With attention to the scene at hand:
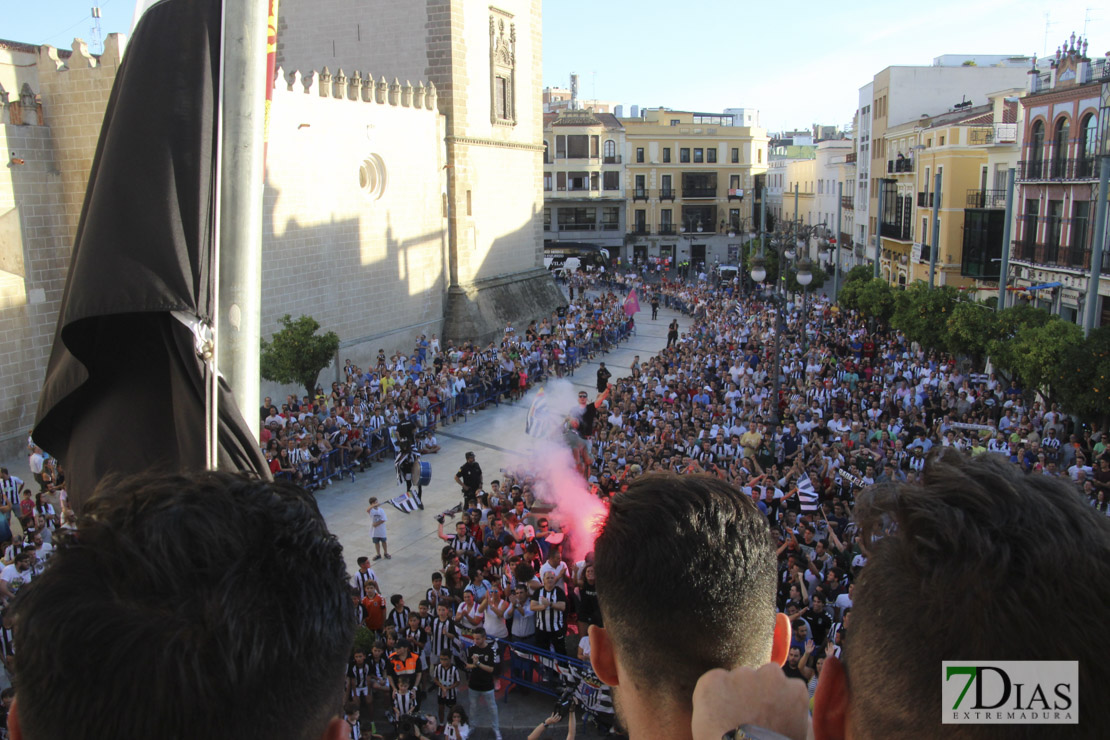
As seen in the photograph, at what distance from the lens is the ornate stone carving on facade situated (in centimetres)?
2895

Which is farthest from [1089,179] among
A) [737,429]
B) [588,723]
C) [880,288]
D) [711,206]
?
[711,206]

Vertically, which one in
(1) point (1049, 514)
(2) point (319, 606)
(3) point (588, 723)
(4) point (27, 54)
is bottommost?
(3) point (588, 723)

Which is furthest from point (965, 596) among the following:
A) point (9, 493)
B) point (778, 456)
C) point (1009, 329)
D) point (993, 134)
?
point (993, 134)

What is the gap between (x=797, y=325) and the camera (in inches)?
1017

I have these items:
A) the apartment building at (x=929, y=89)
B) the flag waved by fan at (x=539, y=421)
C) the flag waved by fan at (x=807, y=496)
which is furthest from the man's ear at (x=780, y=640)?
the apartment building at (x=929, y=89)

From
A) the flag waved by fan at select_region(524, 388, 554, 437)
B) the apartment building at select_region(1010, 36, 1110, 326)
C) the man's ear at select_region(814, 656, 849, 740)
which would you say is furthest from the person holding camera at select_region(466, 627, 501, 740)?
the apartment building at select_region(1010, 36, 1110, 326)

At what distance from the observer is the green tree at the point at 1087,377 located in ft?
45.8

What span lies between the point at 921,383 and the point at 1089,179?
11713 millimetres

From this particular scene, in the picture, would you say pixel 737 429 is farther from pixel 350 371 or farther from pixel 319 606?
pixel 319 606

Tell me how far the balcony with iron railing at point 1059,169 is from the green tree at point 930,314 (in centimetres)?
586

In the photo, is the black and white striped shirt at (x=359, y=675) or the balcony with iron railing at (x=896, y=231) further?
the balcony with iron railing at (x=896, y=231)

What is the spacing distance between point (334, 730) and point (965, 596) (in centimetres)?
90

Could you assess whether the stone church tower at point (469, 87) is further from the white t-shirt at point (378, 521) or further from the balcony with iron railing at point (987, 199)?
the balcony with iron railing at point (987, 199)

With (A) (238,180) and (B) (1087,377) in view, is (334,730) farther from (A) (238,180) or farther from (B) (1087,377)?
(B) (1087,377)
